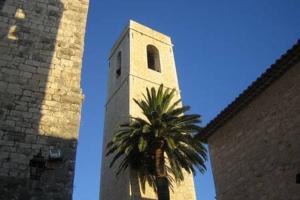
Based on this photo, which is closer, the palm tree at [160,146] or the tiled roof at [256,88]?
the tiled roof at [256,88]

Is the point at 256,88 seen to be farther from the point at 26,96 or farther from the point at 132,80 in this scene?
the point at 132,80

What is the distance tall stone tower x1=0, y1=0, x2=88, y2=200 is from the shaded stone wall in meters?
5.42

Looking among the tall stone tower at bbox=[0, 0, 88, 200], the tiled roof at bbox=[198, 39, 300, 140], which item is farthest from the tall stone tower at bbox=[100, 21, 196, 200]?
the tall stone tower at bbox=[0, 0, 88, 200]

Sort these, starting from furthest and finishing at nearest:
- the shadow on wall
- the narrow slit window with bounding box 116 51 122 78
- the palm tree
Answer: the narrow slit window with bounding box 116 51 122 78, the palm tree, the shadow on wall

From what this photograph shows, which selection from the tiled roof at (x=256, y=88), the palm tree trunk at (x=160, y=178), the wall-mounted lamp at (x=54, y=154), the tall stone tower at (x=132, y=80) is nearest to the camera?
the wall-mounted lamp at (x=54, y=154)

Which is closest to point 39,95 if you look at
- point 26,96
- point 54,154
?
point 26,96

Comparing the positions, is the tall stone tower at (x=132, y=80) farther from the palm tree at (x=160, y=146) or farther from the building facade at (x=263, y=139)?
the building facade at (x=263, y=139)

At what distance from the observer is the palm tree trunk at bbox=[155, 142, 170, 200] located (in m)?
14.0

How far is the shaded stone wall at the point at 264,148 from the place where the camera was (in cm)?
915

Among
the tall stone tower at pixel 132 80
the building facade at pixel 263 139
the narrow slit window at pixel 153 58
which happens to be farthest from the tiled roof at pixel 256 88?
the narrow slit window at pixel 153 58

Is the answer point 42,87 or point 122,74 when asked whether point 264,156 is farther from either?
point 122,74

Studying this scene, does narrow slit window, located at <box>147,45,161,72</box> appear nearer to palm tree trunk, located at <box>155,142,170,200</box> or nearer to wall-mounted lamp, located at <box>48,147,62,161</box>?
palm tree trunk, located at <box>155,142,170,200</box>

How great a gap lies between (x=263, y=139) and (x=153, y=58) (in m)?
16.5

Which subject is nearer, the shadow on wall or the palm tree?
the shadow on wall
